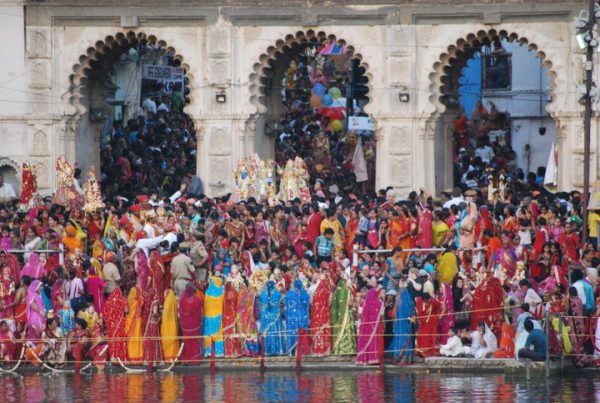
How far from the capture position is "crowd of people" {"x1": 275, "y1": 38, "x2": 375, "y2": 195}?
43.8 meters

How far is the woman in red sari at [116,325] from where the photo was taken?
32.6 meters

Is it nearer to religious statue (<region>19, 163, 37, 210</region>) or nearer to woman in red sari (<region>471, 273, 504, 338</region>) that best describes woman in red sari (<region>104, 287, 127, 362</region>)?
woman in red sari (<region>471, 273, 504, 338</region>)

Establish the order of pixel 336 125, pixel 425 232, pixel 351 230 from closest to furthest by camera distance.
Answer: pixel 425 232, pixel 351 230, pixel 336 125

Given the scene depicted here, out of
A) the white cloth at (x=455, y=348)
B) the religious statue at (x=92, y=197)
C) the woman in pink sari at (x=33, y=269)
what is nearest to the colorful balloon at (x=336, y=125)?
the religious statue at (x=92, y=197)

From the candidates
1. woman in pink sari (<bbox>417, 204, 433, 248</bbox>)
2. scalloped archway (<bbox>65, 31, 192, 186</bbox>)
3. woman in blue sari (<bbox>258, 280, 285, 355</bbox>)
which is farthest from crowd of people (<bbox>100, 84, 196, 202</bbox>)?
woman in blue sari (<bbox>258, 280, 285, 355</bbox>)

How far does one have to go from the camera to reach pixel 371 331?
31891mm

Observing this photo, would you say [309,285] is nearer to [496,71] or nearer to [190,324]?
[190,324]

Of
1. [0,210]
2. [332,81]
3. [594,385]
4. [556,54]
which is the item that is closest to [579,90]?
[556,54]

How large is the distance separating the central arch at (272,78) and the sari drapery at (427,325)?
29.0 ft

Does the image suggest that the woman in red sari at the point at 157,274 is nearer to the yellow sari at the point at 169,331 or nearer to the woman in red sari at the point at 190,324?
the yellow sari at the point at 169,331

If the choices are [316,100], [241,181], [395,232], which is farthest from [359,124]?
[395,232]

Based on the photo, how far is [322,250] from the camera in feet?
112

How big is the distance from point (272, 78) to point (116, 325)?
9643 mm

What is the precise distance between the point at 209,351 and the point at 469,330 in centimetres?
355
